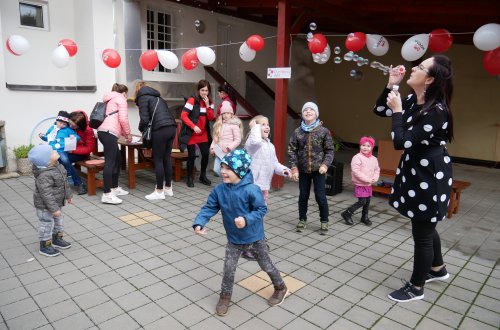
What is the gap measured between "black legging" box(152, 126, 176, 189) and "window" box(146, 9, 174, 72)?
149 inches

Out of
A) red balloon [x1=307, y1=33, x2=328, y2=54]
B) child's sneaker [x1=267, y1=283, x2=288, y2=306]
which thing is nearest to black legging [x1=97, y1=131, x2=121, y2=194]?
red balloon [x1=307, y1=33, x2=328, y2=54]

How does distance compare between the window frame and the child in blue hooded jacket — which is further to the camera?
the window frame

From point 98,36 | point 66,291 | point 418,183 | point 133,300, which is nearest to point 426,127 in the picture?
point 418,183

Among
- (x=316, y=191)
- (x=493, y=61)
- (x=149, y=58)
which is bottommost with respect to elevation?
(x=316, y=191)

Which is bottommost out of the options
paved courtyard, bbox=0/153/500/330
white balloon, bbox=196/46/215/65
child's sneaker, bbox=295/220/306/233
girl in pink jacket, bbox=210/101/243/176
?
paved courtyard, bbox=0/153/500/330

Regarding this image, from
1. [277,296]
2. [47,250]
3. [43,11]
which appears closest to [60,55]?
[43,11]

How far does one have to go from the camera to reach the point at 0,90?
279 inches

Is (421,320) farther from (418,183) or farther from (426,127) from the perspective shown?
(426,127)

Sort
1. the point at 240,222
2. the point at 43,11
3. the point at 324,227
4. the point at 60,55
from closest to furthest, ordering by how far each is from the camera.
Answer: the point at 240,222 < the point at 324,227 < the point at 60,55 < the point at 43,11

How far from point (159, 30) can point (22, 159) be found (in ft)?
14.1

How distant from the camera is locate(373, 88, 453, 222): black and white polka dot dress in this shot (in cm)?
287

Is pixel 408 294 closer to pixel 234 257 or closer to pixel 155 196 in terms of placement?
pixel 234 257

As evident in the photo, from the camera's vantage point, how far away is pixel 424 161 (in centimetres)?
302

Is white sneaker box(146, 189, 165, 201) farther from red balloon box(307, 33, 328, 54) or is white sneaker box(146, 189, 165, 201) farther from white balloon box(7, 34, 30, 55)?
red balloon box(307, 33, 328, 54)
